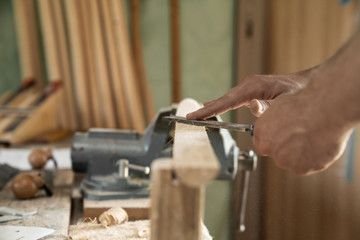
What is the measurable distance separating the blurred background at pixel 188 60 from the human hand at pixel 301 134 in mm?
→ 948

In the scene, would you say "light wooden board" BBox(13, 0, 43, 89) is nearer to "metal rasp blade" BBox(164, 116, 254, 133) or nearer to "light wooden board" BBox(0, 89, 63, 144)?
"light wooden board" BBox(0, 89, 63, 144)

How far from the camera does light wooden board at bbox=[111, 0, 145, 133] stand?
244 centimetres

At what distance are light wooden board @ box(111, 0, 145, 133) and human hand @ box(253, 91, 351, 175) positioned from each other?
5.22ft

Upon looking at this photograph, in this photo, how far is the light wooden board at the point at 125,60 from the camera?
8.02 feet

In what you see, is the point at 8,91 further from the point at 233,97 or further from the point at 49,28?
the point at 233,97

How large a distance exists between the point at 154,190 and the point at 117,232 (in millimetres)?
545

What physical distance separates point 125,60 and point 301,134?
178 cm

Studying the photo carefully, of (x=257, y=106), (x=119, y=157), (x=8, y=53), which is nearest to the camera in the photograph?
(x=257, y=106)

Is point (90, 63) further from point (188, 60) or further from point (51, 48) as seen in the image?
point (188, 60)

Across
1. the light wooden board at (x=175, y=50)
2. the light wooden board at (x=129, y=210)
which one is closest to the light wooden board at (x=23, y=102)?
the light wooden board at (x=175, y=50)

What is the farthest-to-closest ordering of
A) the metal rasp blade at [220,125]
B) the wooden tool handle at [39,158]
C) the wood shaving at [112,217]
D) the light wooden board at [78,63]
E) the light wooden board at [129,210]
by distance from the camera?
the light wooden board at [78,63] → the wooden tool handle at [39,158] → the light wooden board at [129,210] → the wood shaving at [112,217] → the metal rasp blade at [220,125]

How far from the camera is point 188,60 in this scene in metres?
2.73

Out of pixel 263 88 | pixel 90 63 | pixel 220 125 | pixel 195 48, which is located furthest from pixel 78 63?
pixel 220 125

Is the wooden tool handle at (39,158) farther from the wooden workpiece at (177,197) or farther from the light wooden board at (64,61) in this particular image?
the wooden workpiece at (177,197)
